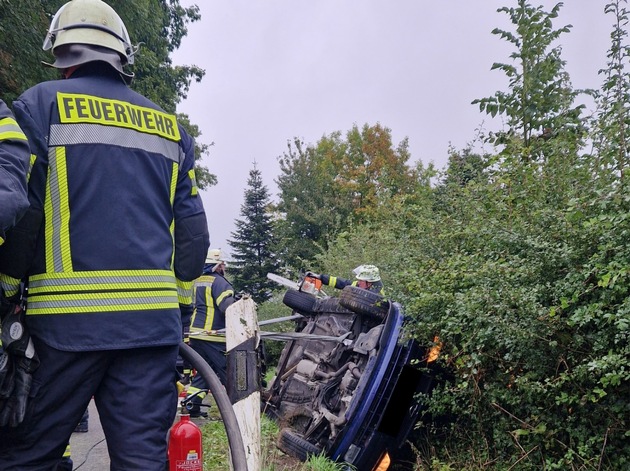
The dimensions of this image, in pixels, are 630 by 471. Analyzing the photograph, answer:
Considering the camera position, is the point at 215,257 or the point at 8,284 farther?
the point at 215,257

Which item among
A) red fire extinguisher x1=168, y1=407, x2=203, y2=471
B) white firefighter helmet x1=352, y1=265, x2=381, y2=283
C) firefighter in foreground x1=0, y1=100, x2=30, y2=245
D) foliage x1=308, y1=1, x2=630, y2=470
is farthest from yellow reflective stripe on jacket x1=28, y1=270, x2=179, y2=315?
white firefighter helmet x1=352, y1=265, x2=381, y2=283

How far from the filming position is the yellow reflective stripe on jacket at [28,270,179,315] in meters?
2.30

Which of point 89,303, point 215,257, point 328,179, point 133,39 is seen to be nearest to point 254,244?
point 328,179

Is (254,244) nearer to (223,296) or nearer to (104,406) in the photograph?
(223,296)

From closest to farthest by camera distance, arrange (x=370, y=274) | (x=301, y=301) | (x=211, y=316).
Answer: (x=301, y=301) < (x=211, y=316) < (x=370, y=274)

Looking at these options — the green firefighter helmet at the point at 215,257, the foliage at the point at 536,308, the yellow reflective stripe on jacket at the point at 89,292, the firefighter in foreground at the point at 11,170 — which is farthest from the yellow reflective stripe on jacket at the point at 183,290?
the green firefighter helmet at the point at 215,257

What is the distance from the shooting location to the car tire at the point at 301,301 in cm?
636

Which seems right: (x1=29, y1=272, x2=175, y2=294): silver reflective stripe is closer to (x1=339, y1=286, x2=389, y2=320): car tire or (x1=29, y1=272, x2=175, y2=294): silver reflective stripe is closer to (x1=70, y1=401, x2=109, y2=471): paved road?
(x1=70, y1=401, x2=109, y2=471): paved road

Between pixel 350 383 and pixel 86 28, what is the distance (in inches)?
128

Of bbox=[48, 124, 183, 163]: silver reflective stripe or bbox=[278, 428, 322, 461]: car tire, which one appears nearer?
bbox=[48, 124, 183, 163]: silver reflective stripe

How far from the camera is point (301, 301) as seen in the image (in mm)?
6402

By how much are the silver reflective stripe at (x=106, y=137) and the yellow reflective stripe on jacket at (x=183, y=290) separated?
1.79 ft

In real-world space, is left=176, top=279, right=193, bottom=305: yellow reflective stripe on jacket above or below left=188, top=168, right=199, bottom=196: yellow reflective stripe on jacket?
below

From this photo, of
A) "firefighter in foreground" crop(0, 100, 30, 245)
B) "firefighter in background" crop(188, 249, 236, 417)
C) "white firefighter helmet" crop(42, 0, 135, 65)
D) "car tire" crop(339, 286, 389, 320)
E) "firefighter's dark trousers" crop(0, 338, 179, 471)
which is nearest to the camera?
"firefighter in foreground" crop(0, 100, 30, 245)
